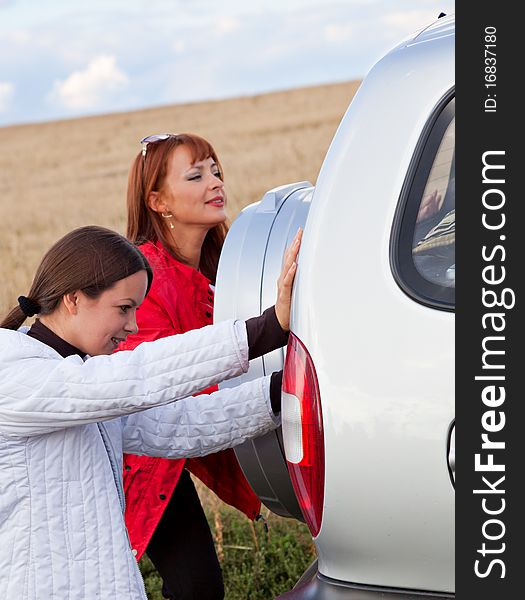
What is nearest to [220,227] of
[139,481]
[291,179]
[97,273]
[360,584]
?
[139,481]

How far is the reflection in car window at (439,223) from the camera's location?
2.20 meters

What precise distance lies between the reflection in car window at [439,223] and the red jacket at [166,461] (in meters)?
1.18

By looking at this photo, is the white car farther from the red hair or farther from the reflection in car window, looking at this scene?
the red hair

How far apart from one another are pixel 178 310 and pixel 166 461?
45 centimetres

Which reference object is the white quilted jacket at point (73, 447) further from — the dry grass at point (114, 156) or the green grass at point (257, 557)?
the dry grass at point (114, 156)

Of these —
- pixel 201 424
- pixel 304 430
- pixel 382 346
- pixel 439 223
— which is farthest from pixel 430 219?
pixel 201 424

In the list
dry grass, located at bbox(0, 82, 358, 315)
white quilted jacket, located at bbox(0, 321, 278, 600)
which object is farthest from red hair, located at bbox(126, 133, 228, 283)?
dry grass, located at bbox(0, 82, 358, 315)

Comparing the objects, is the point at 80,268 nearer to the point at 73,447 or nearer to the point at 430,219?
the point at 73,447

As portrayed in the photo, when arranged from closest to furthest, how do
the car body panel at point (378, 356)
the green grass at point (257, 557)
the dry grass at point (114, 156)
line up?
the car body panel at point (378, 356) < the green grass at point (257, 557) < the dry grass at point (114, 156)

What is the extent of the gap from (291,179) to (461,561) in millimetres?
13438

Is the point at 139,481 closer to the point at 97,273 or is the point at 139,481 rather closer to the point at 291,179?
the point at 97,273

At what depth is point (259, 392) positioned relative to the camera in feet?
9.44

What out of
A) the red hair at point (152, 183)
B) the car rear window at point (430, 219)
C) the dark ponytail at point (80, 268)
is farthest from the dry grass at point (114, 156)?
the car rear window at point (430, 219)

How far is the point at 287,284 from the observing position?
2.50m
